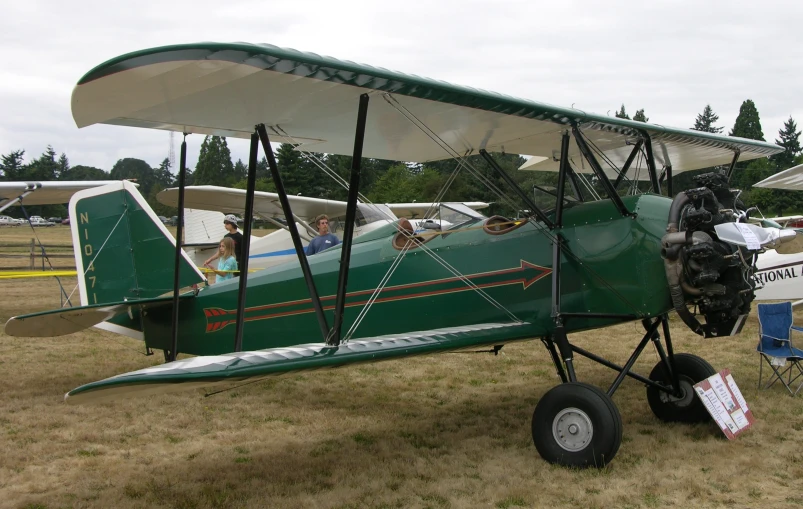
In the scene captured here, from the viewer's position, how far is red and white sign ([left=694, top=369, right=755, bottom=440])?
4.58 meters

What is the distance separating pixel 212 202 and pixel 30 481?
1079cm

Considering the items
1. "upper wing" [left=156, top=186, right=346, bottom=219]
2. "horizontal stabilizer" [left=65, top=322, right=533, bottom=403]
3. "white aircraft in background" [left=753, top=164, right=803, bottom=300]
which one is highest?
"upper wing" [left=156, top=186, right=346, bottom=219]

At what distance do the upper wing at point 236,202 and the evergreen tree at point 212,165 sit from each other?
168 ft

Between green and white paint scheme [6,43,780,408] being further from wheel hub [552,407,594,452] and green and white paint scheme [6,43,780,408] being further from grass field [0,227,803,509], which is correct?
grass field [0,227,803,509]

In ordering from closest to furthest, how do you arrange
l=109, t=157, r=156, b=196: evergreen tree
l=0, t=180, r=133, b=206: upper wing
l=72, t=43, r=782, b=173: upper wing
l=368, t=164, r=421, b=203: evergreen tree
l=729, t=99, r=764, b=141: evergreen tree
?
l=72, t=43, r=782, b=173: upper wing → l=0, t=180, r=133, b=206: upper wing → l=368, t=164, r=421, b=203: evergreen tree → l=729, t=99, r=764, b=141: evergreen tree → l=109, t=157, r=156, b=196: evergreen tree

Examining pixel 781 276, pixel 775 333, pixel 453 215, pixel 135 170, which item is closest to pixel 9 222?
pixel 135 170

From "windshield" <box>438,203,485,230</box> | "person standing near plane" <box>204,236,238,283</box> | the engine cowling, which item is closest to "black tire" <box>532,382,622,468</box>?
the engine cowling

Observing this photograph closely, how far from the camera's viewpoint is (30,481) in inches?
160

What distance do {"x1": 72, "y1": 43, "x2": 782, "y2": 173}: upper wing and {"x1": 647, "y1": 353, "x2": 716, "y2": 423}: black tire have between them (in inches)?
76.7

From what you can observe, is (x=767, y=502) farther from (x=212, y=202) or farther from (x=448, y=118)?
(x=212, y=202)

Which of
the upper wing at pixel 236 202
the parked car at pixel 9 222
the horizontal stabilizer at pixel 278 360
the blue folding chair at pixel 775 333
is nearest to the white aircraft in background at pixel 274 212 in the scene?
the upper wing at pixel 236 202

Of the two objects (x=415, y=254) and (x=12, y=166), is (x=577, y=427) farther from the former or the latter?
(x=12, y=166)

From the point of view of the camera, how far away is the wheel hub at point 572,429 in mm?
4070

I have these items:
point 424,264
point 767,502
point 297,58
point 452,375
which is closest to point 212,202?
point 452,375
